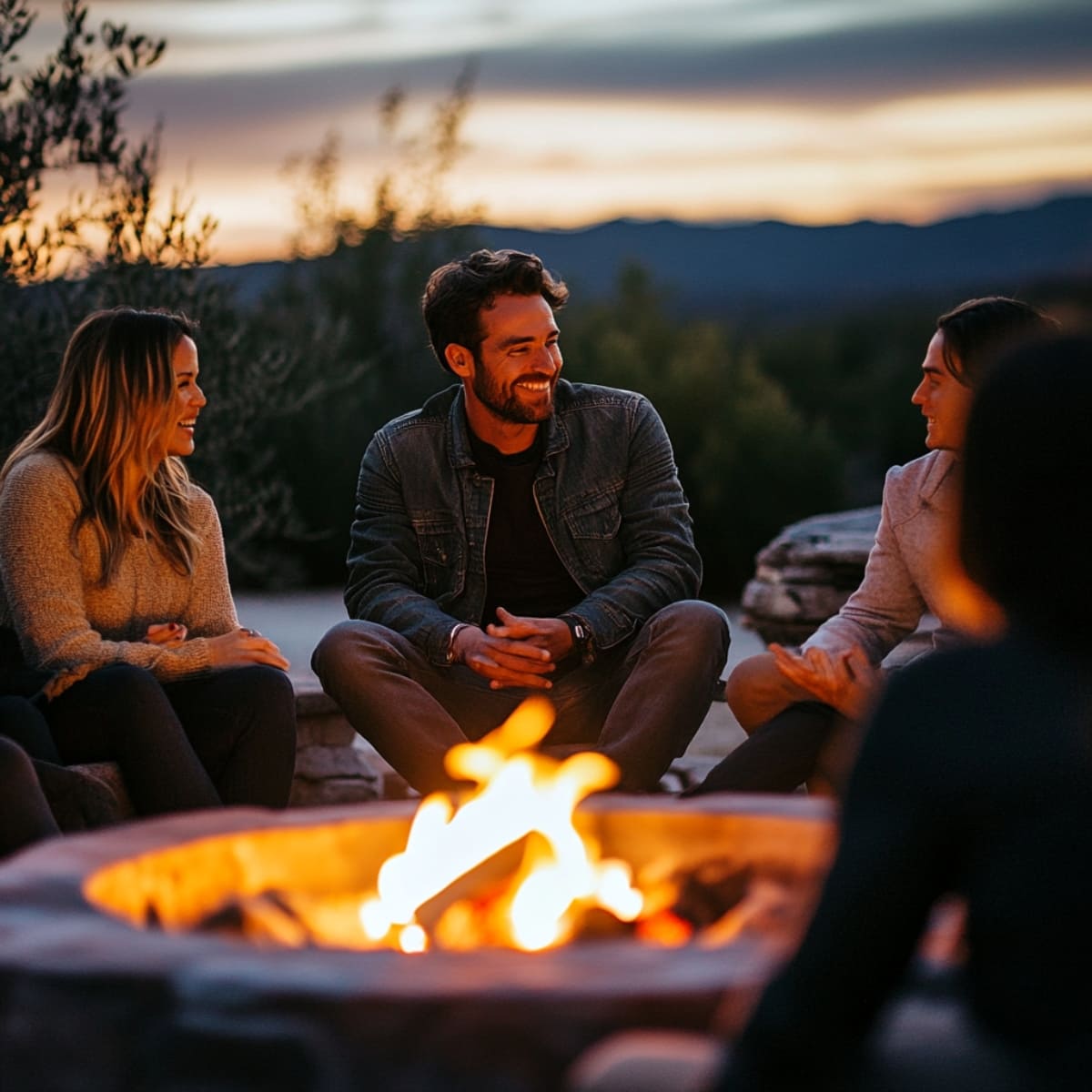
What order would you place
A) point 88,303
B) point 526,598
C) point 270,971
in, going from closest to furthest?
point 270,971 → point 526,598 → point 88,303

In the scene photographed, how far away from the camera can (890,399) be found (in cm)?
1460

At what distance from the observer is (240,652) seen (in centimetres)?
401

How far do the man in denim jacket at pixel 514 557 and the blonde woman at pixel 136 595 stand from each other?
0.31 metres

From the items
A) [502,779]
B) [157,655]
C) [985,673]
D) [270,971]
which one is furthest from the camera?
[157,655]

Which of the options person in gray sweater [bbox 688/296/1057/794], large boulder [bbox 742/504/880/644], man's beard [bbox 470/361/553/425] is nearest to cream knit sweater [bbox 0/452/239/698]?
man's beard [bbox 470/361/553/425]

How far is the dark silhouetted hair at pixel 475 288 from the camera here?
4.61 metres

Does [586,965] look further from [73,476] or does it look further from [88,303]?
[88,303]

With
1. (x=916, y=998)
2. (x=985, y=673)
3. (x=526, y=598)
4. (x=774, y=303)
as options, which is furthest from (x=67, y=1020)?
(x=774, y=303)

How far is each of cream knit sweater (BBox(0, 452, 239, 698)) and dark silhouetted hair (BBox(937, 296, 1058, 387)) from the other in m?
1.85

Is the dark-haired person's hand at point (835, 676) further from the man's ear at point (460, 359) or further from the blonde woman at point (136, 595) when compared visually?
the man's ear at point (460, 359)

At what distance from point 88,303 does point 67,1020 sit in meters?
6.92

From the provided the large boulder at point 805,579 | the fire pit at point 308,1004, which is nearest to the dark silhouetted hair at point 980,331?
the fire pit at point 308,1004

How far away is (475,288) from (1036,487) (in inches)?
128

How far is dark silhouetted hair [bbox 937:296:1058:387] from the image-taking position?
3912 mm
